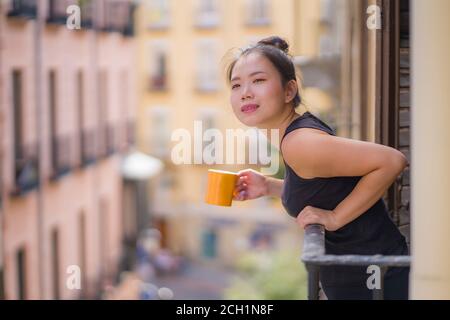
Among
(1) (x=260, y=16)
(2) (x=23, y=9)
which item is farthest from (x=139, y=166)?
(1) (x=260, y=16)

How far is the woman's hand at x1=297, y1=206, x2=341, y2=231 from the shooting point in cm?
166

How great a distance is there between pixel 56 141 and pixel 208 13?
375 cm

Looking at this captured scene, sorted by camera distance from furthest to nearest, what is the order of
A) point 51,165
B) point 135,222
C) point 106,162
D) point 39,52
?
point 135,222, point 106,162, point 51,165, point 39,52

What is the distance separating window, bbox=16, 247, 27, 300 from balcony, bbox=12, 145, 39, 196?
34cm

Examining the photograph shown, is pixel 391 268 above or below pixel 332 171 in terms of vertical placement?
below

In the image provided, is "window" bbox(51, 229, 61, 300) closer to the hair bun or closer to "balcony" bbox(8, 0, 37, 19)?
"balcony" bbox(8, 0, 37, 19)

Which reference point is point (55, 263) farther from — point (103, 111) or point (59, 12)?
point (59, 12)

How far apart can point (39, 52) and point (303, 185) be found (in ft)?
12.7

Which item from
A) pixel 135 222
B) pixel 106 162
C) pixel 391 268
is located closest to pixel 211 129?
pixel 391 268

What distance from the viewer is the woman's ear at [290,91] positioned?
69.5 inches

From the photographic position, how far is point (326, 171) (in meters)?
1.67

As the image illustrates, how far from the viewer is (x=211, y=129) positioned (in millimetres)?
1928

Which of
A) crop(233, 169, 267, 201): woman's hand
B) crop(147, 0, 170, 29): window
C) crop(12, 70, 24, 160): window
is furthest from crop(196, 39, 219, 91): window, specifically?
crop(233, 169, 267, 201): woman's hand
